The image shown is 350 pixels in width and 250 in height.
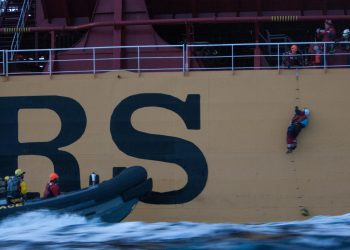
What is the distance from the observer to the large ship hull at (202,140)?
12734 mm

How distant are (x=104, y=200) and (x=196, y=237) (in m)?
7.99

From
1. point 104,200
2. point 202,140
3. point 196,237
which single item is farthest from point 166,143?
point 196,237

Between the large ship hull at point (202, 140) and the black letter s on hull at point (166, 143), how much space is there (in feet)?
0.07

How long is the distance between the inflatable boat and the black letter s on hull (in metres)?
0.61

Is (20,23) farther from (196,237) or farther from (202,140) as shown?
(196,237)

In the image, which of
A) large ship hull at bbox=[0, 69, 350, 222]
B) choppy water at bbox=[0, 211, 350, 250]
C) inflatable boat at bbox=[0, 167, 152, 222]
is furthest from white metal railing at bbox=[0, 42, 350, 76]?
choppy water at bbox=[0, 211, 350, 250]

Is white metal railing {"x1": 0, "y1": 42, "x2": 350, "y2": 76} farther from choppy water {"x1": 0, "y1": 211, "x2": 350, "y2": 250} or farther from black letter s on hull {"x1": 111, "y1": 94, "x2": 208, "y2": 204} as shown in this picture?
choppy water {"x1": 0, "y1": 211, "x2": 350, "y2": 250}

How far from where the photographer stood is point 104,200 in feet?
38.8

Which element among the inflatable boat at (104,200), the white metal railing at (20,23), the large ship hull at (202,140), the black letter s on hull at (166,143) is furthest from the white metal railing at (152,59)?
the inflatable boat at (104,200)

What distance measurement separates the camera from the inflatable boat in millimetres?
10828

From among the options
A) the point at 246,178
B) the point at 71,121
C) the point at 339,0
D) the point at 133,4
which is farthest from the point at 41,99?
the point at 339,0

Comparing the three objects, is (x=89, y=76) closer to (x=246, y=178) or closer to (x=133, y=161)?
(x=133, y=161)

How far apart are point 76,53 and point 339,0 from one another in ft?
21.6

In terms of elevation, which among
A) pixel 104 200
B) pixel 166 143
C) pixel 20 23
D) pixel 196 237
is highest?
pixel 20 23
